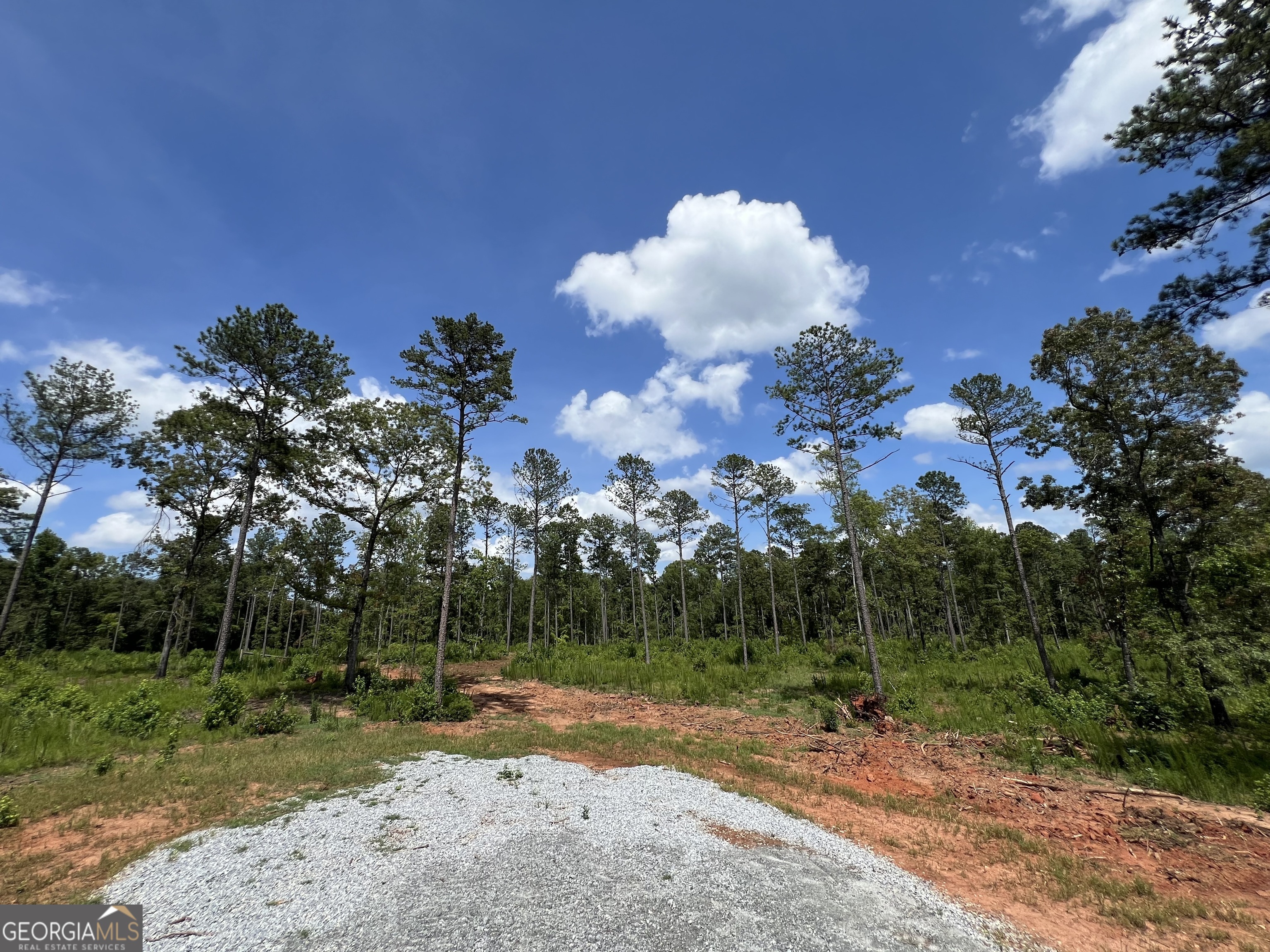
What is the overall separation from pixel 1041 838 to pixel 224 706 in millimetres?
17377

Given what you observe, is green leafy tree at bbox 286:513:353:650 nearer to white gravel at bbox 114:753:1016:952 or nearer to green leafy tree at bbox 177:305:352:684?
green leafy tree at bbox 177:305:352:684

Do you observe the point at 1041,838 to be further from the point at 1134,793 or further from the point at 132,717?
the point at 132,717

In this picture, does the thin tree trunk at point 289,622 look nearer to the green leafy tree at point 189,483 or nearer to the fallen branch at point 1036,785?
the green leafy tree at point 189,483

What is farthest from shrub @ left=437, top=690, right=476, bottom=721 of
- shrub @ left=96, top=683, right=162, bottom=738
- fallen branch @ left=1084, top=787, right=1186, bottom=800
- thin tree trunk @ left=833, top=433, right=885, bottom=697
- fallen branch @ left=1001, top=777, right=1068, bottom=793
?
Answer: fallen branch @ left=1084, top=787, right=1186, bottom=800

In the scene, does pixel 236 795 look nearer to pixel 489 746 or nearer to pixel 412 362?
pixel 489 746

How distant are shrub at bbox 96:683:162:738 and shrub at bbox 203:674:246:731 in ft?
3.11

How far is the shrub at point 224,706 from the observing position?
11672 millimetres

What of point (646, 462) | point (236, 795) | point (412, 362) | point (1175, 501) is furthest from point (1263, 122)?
point (646, 462)

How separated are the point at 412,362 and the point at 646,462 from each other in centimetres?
1687

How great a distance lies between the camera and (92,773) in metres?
8.28

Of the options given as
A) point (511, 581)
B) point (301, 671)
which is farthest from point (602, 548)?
point (301, 671)

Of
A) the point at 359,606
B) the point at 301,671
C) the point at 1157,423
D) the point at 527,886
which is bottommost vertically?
the point at 527,886

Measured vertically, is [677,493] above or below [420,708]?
above

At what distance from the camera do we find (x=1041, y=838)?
6867 mm
